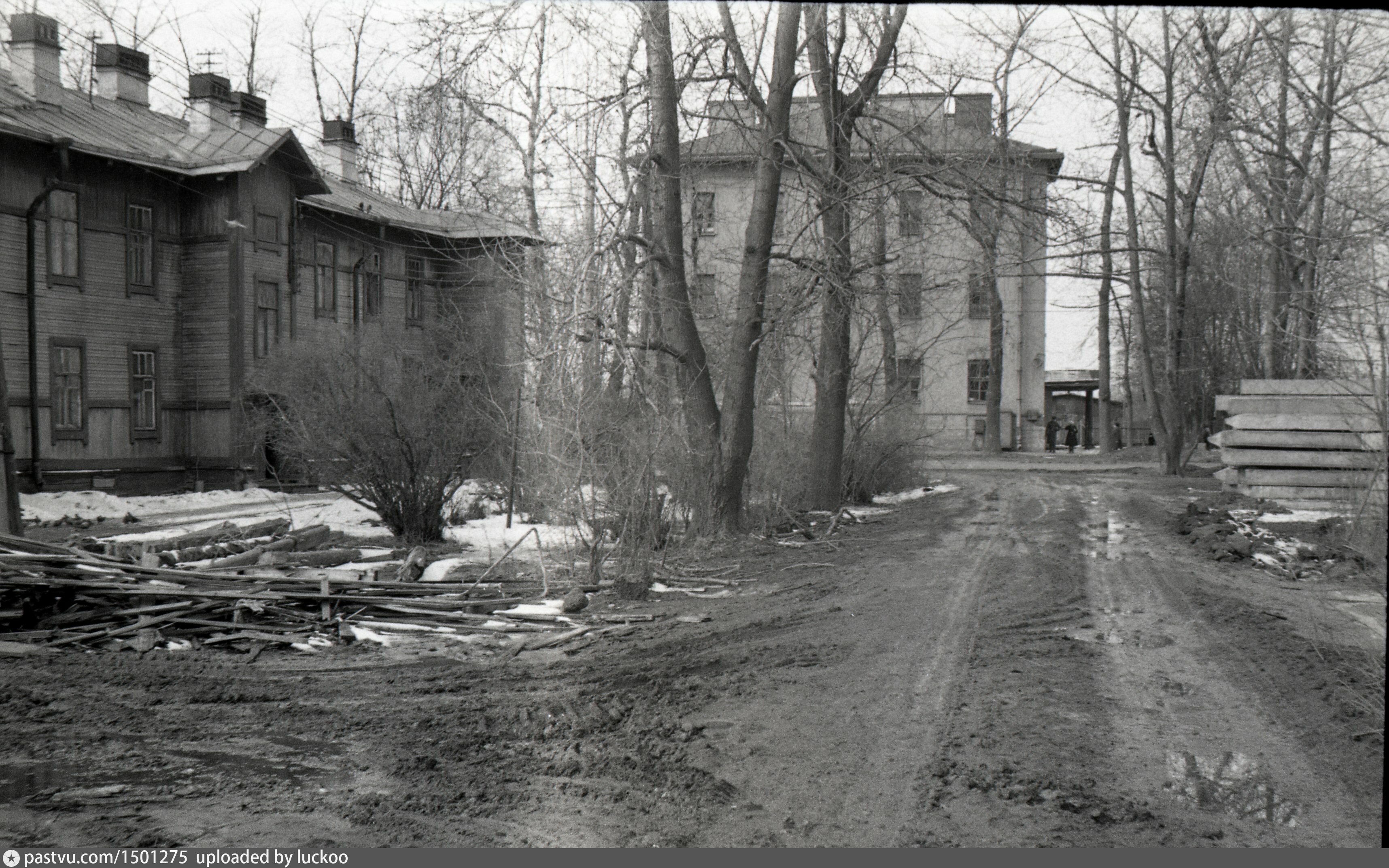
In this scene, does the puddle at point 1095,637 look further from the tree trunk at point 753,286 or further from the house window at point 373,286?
the house window at point 373,286

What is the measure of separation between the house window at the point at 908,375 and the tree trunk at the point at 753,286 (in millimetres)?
5780

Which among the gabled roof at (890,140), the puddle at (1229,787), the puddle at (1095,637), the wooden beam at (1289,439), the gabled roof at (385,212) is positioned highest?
the gabled roof at (385,212)

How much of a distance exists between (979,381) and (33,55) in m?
34.3

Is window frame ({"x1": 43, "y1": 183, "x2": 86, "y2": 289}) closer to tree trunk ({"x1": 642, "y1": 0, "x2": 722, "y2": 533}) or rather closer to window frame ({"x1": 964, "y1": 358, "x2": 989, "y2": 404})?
tree trunk ({"x1": 642, "y1": 0, "x2": 722, "y2": 533})

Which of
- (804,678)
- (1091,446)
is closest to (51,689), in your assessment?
(804,678)

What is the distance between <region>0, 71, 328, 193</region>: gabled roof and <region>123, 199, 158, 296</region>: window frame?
946 mm

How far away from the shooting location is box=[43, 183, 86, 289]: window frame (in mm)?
24062

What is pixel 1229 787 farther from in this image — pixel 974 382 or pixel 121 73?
pixel 974 382

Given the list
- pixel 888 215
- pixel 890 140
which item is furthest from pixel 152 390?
pixel 890 140

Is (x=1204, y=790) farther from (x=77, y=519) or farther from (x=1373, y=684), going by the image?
(x=77, y=519)

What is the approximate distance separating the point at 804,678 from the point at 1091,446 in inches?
2130

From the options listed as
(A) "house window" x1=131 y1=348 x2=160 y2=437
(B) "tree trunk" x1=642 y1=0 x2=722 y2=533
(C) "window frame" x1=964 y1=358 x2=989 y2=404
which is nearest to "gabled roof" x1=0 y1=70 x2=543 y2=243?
(A) "house window" x1=131 y1=348 x2=160 y2=437

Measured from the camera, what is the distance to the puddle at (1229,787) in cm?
534

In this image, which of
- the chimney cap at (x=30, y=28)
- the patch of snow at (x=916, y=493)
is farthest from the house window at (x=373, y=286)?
the patch of snow at (x=916, y=493)
